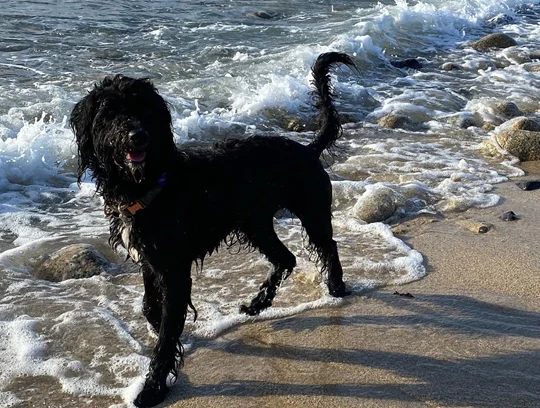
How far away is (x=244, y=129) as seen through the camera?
32.8 feet

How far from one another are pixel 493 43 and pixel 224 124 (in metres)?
9.69

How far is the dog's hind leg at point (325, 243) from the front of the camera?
16.2ft

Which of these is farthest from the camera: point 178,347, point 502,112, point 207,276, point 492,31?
point 492,31

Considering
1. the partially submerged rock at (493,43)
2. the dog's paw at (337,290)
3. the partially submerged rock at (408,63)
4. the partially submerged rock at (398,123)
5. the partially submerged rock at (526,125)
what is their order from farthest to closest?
the partially submerged rock at (493,43)
the partially submerged rock at (408,63)
the partially submerged rock at (398,123)
the partially submerged rock at (526,125)
the dog's paw at (337,290)

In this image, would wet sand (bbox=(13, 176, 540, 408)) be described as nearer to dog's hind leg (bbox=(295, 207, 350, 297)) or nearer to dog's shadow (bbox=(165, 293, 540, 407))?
dog's shadow (bbox=(165, 293, 540, 407))

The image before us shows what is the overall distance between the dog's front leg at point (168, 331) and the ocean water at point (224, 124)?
0.16 meters

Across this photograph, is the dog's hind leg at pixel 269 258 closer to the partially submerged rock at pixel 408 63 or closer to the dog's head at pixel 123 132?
the dog's head at pixel 123 132

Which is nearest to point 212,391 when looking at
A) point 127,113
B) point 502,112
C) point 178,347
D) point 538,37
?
point 178,347

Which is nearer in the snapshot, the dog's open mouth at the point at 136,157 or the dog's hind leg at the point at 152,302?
the dog's open mouth at the point at 136,157

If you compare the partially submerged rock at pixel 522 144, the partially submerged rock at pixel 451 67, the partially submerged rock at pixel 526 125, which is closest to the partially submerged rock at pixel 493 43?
the partially submerged rock at pixel 451 67

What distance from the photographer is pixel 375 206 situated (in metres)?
6.72

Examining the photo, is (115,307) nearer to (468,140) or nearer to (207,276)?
(207,276)

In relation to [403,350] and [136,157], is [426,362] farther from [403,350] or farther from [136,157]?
[136,157]

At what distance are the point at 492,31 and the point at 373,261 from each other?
52.0ft
